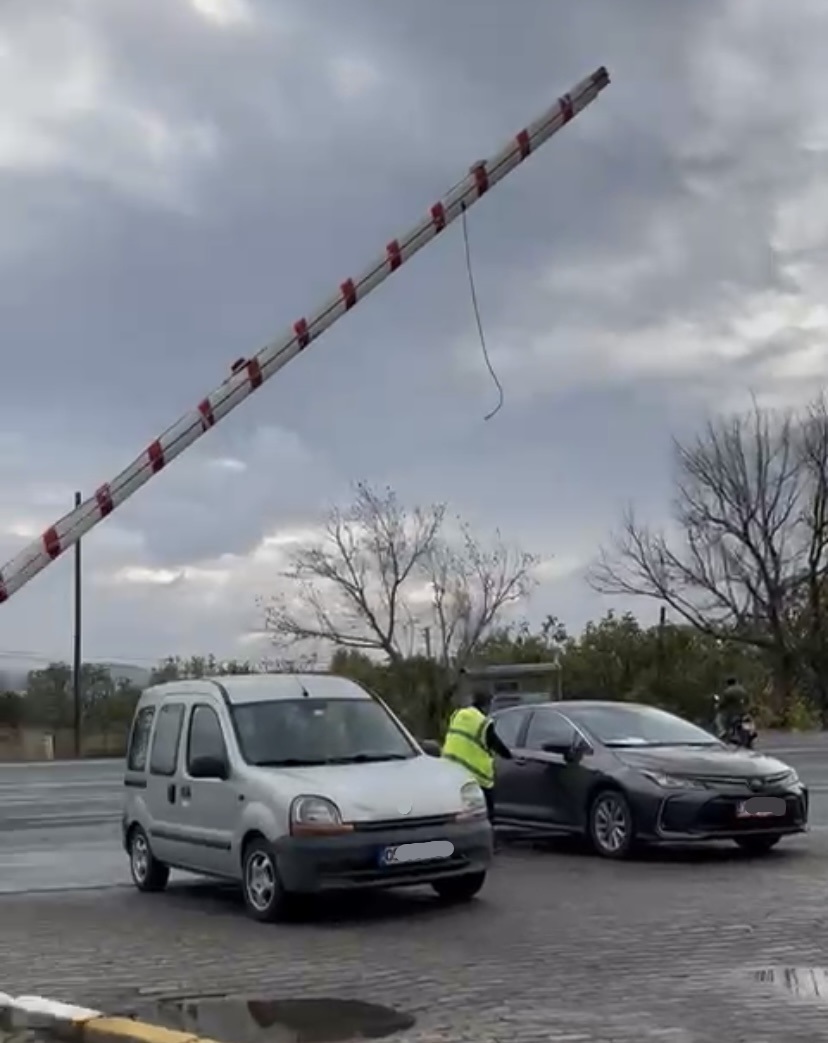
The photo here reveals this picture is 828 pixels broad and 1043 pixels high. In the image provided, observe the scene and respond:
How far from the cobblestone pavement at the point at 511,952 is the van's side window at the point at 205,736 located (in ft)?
3.68

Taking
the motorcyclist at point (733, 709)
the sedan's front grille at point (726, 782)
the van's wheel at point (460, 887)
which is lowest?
the van's wheel at point (460, 887)

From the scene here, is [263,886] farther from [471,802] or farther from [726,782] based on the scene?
[726,782]

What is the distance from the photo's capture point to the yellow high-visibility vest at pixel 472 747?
14.6 metres

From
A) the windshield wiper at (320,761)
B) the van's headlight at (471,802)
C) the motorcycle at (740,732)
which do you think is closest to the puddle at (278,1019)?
the van's headlight at (471,802)

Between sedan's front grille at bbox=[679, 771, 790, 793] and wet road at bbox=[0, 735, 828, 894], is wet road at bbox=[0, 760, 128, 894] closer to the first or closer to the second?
wet road at bbox=[0, 735, 828, 894]

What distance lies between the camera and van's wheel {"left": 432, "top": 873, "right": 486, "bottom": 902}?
1195 cm

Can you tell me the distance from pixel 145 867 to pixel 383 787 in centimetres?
308

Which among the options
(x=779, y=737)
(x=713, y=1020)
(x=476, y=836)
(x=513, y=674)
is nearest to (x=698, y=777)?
(x=476, y=836)

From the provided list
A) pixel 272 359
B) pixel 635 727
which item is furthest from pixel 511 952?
pixel 272 359

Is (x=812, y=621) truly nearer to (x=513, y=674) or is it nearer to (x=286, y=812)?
(x=513, y=674)

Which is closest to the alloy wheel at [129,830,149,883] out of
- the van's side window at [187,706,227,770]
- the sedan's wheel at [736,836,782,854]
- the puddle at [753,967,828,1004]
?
the van's side window at [187,706,227,770]

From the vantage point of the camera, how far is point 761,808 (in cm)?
1416

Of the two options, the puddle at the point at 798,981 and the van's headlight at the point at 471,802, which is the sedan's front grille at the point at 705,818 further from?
the puddle at the point at 798,981

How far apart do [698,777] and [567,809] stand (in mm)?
1460
